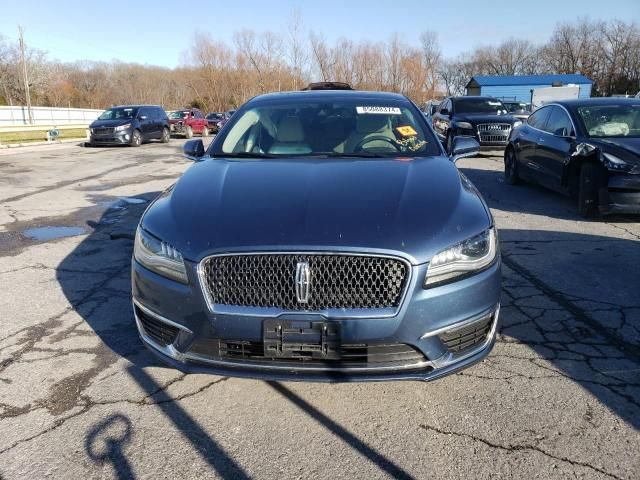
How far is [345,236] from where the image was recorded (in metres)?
2.49

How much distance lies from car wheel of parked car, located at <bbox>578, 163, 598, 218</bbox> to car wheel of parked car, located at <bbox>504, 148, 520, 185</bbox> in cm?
275

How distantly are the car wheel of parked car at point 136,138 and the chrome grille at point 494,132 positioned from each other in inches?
568

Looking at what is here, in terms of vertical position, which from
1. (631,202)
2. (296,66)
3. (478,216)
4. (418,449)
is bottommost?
(418,449)

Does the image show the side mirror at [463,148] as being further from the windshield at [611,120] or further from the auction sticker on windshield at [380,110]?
the windshield at [611,120]

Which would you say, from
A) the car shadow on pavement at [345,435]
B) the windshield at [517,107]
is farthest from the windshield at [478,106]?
the car shadow on pavement at [345,435]

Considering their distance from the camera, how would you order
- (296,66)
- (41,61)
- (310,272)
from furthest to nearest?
(41,61), (296,66), (310,272)

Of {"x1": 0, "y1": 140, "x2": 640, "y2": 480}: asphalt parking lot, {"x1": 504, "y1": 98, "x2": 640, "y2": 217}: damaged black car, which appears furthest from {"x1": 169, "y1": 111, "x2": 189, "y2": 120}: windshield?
{"x1": 0, "y1": 140, "x2": 640, "y2": 480}: asphalt parking lot

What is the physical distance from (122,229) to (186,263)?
467cm

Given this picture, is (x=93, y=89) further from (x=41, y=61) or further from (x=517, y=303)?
(x=517, y=303)

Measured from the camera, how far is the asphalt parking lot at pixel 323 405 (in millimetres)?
2346

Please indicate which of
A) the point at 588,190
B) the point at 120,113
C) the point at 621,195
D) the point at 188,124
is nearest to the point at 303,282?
the point at 621,195

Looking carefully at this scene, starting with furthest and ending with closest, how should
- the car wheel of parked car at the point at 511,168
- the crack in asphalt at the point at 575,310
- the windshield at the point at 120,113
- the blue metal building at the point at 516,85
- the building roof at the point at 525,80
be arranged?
the building roof at the point at 525,80, the blue metal building at the point at 516,85, the windshield at the point at 120,113, the car wheel of parked car at the point at 511,168, the crack in asphalt at the point at 575,310

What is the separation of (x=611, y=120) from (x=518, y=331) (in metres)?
5.26

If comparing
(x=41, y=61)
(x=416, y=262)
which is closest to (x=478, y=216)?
(x=416, y=262)
